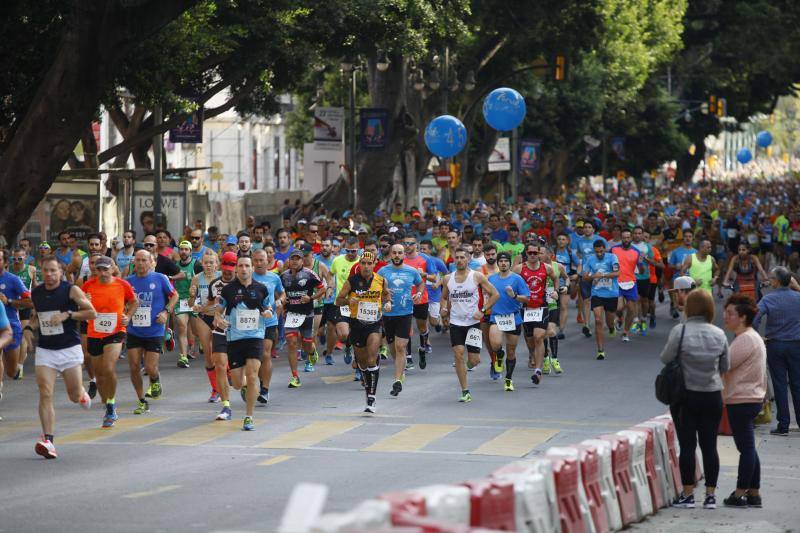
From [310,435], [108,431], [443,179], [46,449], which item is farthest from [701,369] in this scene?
[443,179]

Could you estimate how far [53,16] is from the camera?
2508 centimetres

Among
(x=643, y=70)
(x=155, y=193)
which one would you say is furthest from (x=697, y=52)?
(x=155, y=193)

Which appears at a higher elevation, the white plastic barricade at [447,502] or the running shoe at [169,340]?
the white plastic barricade at [447,502]

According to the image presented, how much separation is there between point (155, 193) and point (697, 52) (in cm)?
4984

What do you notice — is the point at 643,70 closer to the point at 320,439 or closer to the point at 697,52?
the point at 697,52

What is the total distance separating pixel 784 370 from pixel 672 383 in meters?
4.34

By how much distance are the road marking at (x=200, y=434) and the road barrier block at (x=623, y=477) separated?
476 centimetres

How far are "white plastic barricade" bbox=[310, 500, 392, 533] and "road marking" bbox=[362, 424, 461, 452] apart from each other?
7338 mm

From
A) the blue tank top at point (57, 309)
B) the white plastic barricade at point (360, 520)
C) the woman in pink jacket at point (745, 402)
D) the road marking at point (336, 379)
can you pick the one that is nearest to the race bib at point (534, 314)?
the road marking at point (336, 379)

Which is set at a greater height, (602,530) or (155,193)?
(155,193)

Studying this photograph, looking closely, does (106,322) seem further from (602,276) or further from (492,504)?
(602,276)

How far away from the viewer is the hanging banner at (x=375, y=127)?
130 feet

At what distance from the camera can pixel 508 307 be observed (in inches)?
742

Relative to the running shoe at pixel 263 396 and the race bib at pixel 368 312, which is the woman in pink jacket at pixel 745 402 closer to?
the race bib at pixel 368 312
